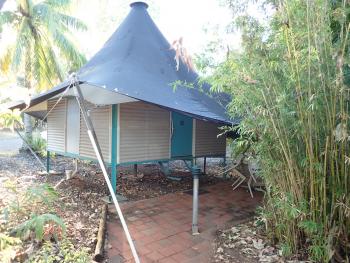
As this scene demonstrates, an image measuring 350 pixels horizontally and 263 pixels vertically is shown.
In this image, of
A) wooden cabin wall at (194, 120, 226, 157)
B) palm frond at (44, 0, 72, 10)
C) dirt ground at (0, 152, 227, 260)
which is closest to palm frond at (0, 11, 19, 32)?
palm frond at (44, 0, 72, 10)

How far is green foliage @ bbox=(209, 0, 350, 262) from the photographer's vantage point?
2201 mm

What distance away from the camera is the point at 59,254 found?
2.52 metres

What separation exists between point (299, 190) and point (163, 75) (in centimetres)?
298

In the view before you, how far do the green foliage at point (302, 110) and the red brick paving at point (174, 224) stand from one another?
89cm

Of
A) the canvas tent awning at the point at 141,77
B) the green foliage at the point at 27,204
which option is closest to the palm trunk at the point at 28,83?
the canvas tent awning at the point at 141,77

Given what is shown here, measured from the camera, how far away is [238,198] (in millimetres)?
4930

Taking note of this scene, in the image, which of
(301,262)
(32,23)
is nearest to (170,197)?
(301,262)

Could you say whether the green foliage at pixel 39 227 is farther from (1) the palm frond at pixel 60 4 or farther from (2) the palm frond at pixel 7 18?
(1) the palm frond at pixel 60 4

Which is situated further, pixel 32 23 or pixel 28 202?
pixel 32 23

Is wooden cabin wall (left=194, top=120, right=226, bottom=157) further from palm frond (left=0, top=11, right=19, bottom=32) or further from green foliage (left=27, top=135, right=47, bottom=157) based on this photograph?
palm frond (left=0, top=11, right=19, bottom=32)

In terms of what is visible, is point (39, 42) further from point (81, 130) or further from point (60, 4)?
point (81, 130)

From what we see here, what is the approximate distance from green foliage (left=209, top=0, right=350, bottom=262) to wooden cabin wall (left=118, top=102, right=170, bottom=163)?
8.04 feet

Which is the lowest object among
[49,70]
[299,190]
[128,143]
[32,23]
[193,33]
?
[299,190]

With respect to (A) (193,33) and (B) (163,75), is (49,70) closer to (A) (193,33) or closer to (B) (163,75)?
(B) (163,75)
